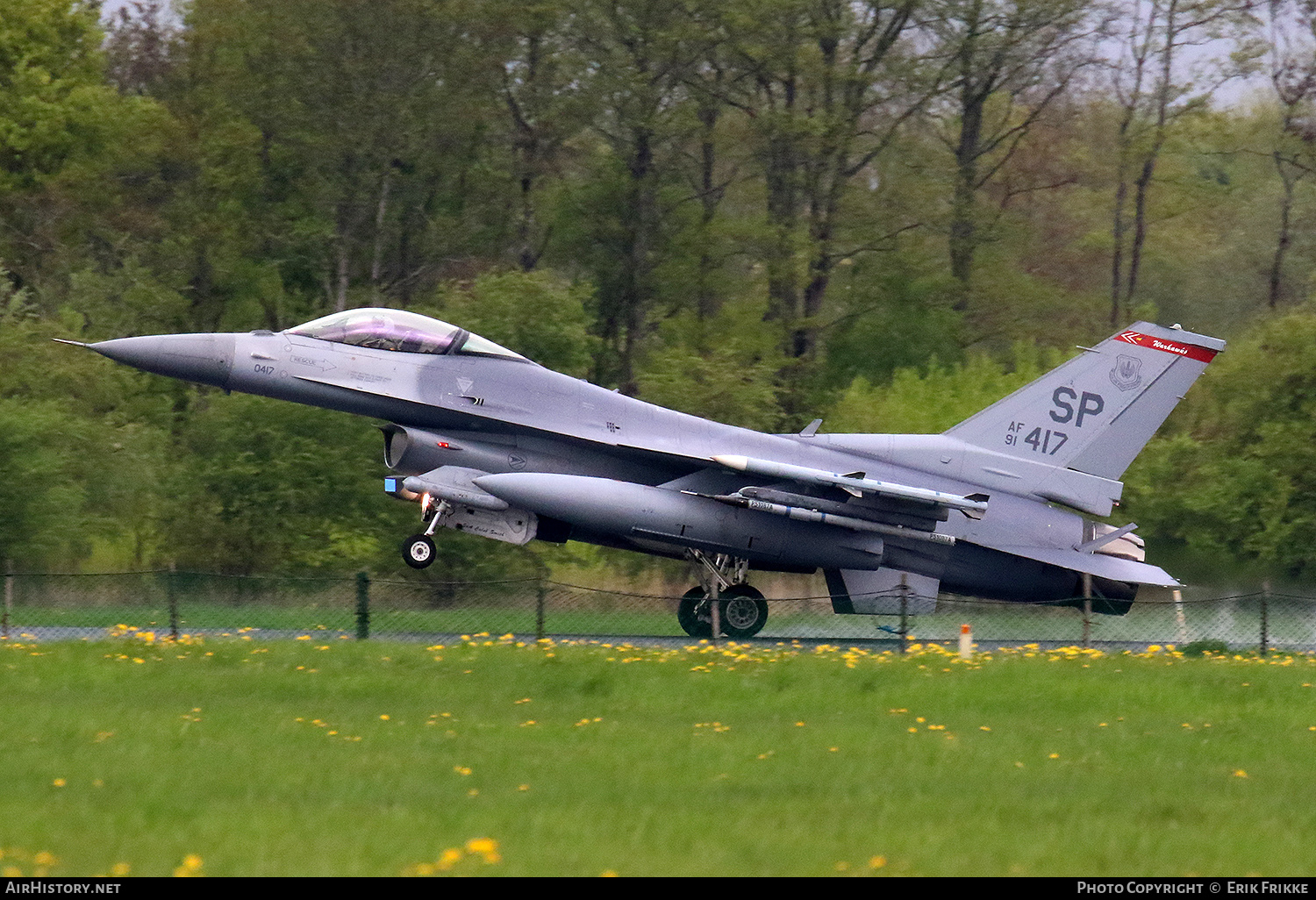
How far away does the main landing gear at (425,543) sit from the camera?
779 inches

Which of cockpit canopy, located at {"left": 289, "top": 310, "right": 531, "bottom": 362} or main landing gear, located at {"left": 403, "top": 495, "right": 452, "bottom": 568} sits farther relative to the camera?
cockpit canopy, located at {"left": 289, "top": 310, "right": 531, "bottom": 362}

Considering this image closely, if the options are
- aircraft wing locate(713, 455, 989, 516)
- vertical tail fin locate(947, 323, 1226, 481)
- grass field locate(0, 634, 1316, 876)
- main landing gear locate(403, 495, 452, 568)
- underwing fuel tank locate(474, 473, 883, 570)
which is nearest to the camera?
grass field locate(0, 634, 1316, 876)

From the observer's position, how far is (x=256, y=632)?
745 inches

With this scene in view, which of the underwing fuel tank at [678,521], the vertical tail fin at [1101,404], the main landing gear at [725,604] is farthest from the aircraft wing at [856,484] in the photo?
the vertical tail fin at [1101,404]

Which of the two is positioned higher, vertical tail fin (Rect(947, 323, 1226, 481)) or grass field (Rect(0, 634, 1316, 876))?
vertical tail fin (Rect(947, 323, 1226, 481))

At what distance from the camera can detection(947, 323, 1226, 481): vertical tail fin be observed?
21.5 m

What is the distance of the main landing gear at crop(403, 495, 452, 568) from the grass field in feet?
10.3

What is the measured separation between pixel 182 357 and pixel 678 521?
665cm

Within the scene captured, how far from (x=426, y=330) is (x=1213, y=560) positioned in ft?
44.8

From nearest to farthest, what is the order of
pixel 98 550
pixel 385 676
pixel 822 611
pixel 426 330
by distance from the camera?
pixel 385 676 → pixel 426 330 → pixel 822 611 → pixel 98 550

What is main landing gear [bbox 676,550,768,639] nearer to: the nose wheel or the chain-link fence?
the chain-link fence

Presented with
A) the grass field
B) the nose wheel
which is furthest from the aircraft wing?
the nose wheel
